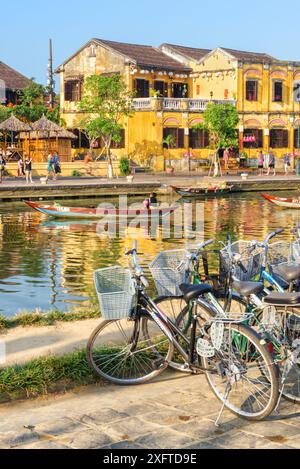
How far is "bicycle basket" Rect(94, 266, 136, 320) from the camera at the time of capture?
22.4ft

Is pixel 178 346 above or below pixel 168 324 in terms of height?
below

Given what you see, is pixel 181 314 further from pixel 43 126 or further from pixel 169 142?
pixel 169 142

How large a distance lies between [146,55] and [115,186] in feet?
59.8

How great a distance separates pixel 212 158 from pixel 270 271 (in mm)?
43452

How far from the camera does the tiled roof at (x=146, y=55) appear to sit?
2020 inches

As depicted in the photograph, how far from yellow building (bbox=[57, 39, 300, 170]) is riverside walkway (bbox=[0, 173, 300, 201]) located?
4.25 m

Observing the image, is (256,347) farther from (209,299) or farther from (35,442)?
(35,442)

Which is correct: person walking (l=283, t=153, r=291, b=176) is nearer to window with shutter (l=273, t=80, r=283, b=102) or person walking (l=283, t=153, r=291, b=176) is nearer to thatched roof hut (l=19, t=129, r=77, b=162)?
window with shutter (l=273, t=80, r=283, b=102)

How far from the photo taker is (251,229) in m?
26.8

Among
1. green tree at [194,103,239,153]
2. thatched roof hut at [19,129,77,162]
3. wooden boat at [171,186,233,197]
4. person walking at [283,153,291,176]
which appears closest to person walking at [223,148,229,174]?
green tree at [194,103,239,153]

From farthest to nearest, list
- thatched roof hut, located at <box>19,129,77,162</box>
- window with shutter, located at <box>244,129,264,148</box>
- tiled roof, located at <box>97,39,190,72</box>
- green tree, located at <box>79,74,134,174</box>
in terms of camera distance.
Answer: window with shutter, located at <box>244,129,264,148</box>
tiled roof, located at <box>97,39,190,72</box>
thatched roof hut, located at <box>19,129,77,162</box>
green tree, located at <box>79,74,134,174</box>

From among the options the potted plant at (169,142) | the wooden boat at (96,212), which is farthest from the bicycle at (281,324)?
the potted plant at (169,142)

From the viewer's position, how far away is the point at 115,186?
38219mm

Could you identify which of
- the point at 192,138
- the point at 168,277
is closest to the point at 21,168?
the point at 192,138
